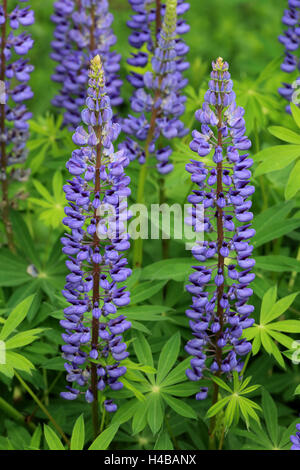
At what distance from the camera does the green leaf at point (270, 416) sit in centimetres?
334

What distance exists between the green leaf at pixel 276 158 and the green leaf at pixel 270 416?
1187 millimetres

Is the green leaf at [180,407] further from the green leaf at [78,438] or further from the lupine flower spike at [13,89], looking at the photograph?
the lupine flower spike at [13,89]

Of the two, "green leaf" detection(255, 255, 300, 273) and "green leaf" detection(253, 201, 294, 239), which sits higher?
"green leaf" detection(253, 201, 294, 239)

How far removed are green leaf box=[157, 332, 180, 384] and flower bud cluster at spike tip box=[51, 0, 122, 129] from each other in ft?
5.56

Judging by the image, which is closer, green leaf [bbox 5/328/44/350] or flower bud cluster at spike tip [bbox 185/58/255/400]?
flower bud cluster at spike tip [bbox 185/58/255/400]

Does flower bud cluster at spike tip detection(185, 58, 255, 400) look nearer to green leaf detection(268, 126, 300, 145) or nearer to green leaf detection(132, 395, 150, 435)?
green leaf detection(132, 395, 150, 435)

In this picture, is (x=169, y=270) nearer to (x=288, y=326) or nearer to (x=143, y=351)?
(x=143, y=351)

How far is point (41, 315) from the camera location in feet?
12.3

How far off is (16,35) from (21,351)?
1952 millimetres

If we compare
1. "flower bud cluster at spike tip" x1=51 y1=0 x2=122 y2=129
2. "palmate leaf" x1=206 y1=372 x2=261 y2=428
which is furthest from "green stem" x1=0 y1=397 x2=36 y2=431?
"flower bud cluster at spike tip" x1=51 y1=0 x2=122 y2=129

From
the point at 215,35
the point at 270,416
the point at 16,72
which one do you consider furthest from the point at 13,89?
the point at 215,35

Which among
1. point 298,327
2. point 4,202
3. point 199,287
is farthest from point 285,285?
point 4,202

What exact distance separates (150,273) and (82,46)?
1.66 metres

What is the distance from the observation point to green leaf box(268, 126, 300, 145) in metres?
3.56
